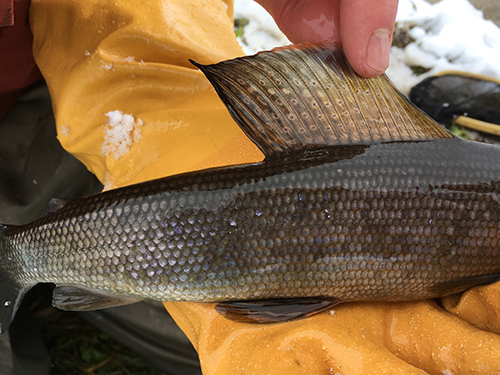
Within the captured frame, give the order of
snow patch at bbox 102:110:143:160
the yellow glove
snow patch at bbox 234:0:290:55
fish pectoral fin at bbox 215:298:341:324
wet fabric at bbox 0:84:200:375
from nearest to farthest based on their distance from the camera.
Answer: fish pectoral fin at bbox 215:298:341:324, the yellow glove, snow patch at bbox 102:110:143:160, wet fabric at bbox 0:84:200:375, snow patch at bbox 234:0:290:55

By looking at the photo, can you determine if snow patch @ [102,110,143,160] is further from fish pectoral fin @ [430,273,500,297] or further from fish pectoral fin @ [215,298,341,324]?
fish pectoral fin @ [430,273,500,297]

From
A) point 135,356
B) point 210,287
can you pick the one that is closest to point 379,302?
point 210,287

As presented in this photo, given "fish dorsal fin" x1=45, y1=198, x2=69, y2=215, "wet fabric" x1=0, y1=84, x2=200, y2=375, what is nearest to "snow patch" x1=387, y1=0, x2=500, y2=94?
"wet fabric" x1=0, y1=84, x2=200, y2=375

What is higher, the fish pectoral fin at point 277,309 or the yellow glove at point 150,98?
the yellow glove at point 150,98

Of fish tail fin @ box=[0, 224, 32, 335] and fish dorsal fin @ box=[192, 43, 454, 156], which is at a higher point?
fish dorsal fin @ box=[192, 43, 454, 156]

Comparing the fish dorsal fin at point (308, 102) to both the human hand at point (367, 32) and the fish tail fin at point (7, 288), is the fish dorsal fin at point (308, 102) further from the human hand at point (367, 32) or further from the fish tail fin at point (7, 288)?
the fish tail fin at point (7, 288)

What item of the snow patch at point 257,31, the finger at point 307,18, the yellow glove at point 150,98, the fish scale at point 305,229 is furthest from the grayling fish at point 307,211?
the snow patch at point 257,31
